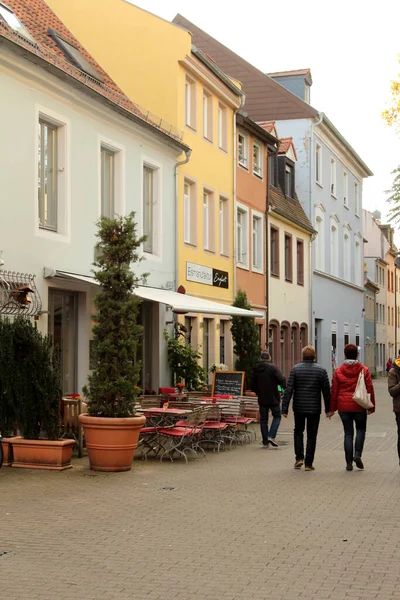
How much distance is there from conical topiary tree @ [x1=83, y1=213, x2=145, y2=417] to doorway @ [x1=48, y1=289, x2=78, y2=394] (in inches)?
129

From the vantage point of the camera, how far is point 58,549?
7637 mm

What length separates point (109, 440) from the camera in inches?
493

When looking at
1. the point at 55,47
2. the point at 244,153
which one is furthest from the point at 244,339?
the point at 55,47

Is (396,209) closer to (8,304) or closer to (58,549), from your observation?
(8,304)

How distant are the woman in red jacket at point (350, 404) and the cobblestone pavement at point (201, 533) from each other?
35 centimetres

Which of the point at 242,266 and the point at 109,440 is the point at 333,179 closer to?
the point at 242,266

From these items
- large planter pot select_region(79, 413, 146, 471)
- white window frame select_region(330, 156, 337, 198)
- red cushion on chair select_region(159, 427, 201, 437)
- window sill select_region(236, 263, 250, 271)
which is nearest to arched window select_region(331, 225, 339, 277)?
white window frame select_region(330, 156, 337, 198)

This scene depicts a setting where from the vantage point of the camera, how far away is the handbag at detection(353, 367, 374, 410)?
12828mm

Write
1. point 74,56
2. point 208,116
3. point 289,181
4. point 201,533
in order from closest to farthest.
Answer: point 201,533, point 74,56, point 208,116, point 289,181

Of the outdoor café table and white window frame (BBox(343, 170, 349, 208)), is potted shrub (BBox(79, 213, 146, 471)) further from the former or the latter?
white window frame (BBox(343, 170, 349, 208))

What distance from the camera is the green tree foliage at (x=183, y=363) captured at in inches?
837

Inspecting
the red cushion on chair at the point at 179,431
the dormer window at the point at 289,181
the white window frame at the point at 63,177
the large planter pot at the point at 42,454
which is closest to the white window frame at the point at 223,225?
the dormer window at the point at 289,181

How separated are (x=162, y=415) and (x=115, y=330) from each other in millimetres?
2431

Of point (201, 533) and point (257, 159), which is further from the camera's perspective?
point (257, 159)
